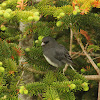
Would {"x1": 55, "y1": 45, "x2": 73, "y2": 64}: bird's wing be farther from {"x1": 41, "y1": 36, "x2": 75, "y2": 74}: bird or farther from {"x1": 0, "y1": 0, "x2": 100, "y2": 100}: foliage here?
{"x1": 0, "y1": 0, "x2": 100, "y2": 100}: foliage

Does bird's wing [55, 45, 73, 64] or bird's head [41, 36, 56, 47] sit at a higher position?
bird's head [41, 36, 56, 47]

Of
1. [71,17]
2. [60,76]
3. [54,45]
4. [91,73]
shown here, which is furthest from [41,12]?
[91,73]

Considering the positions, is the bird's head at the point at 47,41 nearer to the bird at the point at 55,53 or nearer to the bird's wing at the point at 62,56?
the bird at the point at 55,53

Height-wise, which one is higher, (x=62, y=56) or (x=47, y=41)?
(x=47, y=41)

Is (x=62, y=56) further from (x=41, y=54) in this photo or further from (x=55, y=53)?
(x=41, y=54)

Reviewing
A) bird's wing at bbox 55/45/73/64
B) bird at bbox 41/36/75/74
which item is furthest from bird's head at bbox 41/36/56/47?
bird's wing at bbox 55/45/73/64

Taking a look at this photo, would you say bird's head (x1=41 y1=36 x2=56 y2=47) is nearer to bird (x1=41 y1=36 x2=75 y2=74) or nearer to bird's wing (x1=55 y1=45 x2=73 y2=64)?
bird (x1=41 y1=36 x2=75 y2=74)

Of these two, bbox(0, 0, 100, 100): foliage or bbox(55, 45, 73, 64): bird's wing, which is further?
bbox(55, 45, 73, 64): bird's wing

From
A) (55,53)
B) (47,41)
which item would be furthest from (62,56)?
(47,41)

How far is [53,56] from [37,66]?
0.25 meters

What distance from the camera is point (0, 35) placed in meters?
1.65

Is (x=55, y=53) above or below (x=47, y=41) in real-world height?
below

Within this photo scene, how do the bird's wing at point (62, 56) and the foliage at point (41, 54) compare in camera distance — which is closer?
the foliage at point (41, 54)

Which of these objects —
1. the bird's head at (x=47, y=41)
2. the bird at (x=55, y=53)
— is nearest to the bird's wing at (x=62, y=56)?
the bird at (x=55, y=53)
